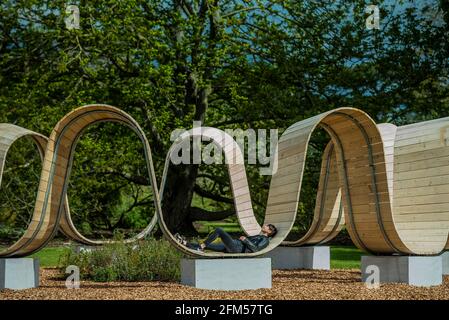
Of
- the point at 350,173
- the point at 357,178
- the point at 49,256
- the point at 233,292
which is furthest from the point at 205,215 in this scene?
the point at 233,292

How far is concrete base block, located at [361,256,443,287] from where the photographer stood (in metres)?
9.81

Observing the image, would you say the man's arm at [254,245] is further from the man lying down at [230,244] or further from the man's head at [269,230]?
the man's head at [269,230]

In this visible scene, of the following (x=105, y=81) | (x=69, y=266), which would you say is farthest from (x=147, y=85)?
(x=69, y=266)

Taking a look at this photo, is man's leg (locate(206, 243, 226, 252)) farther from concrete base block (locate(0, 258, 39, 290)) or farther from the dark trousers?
concrete base block (locate(0, 258, 39, 290))

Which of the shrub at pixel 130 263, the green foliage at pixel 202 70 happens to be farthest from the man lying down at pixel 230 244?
the green foliage at pixel 202 70

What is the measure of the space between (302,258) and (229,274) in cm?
431

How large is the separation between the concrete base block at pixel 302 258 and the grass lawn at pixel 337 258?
27.2 inches

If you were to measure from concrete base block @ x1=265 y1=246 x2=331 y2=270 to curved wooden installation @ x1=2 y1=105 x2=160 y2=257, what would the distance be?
4.57m

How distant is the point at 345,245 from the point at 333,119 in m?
11.7

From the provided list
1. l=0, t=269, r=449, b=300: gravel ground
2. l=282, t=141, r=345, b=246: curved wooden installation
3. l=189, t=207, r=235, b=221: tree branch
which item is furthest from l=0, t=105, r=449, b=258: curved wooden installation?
l=189, t=207, r=235, b=221: tree branch

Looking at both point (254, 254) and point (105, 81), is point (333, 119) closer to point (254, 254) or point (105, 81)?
point (254, 254)

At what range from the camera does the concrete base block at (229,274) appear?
908cm

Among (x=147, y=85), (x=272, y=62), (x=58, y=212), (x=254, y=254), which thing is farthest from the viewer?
(x=272, y=62)

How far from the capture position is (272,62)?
21.3 metres
